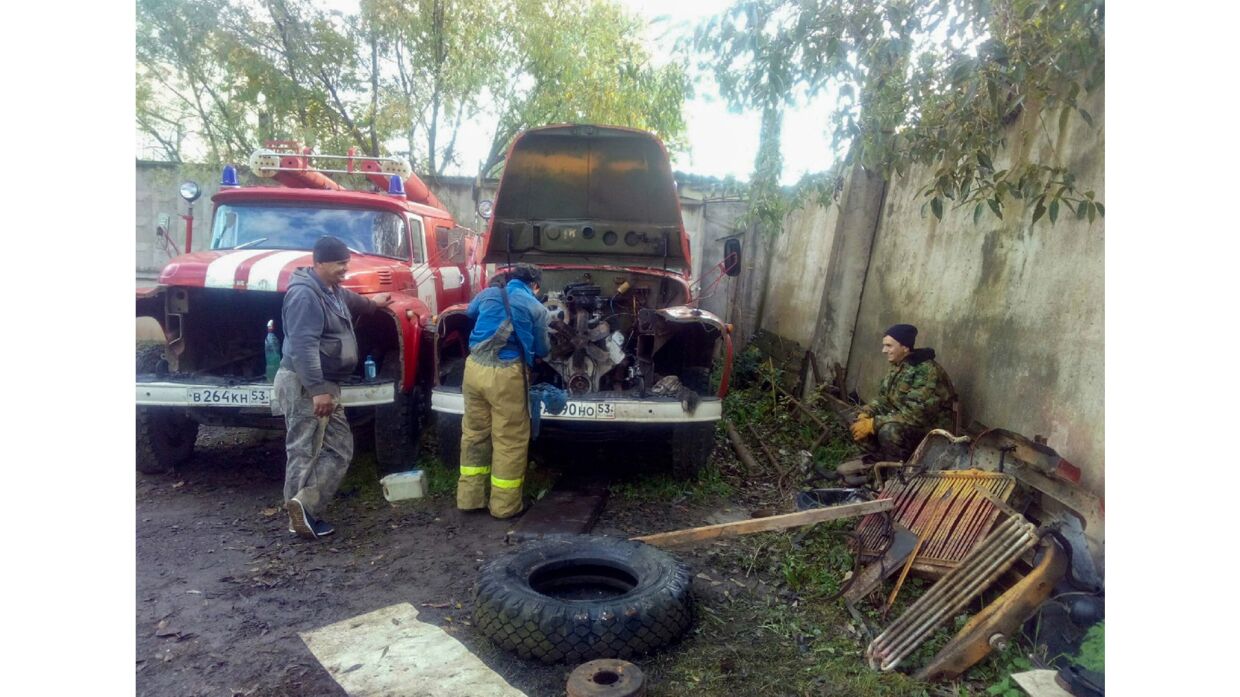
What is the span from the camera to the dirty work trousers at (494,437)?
4508 mm

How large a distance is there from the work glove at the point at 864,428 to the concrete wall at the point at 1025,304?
1.99 ft

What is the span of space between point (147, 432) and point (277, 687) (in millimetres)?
3267

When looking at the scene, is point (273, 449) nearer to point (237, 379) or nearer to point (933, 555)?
point (237, 379)

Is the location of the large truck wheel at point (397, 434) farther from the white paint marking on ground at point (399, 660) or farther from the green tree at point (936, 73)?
the green tree at point (936, 73)

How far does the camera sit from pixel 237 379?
4.76 m

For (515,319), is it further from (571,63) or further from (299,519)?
(571,63)

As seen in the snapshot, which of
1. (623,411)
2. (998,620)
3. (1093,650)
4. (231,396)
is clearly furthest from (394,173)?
(1093,650)

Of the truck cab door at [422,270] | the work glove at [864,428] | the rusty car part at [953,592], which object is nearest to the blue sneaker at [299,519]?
the truck cab door at [422,270]

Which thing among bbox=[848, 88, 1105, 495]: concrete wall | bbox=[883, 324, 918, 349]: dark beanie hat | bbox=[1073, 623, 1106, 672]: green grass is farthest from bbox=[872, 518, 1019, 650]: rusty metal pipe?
bbox=[883, 324, 918, 349]: dark beanie hat

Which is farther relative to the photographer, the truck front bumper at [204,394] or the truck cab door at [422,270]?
the truck cab door at [422,270]

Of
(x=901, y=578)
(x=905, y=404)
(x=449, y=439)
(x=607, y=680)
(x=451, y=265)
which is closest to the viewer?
(x=607, y=680)

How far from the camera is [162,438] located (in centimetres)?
522

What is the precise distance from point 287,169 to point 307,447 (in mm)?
3193

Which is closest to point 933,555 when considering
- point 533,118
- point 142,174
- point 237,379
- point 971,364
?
point 971,364
